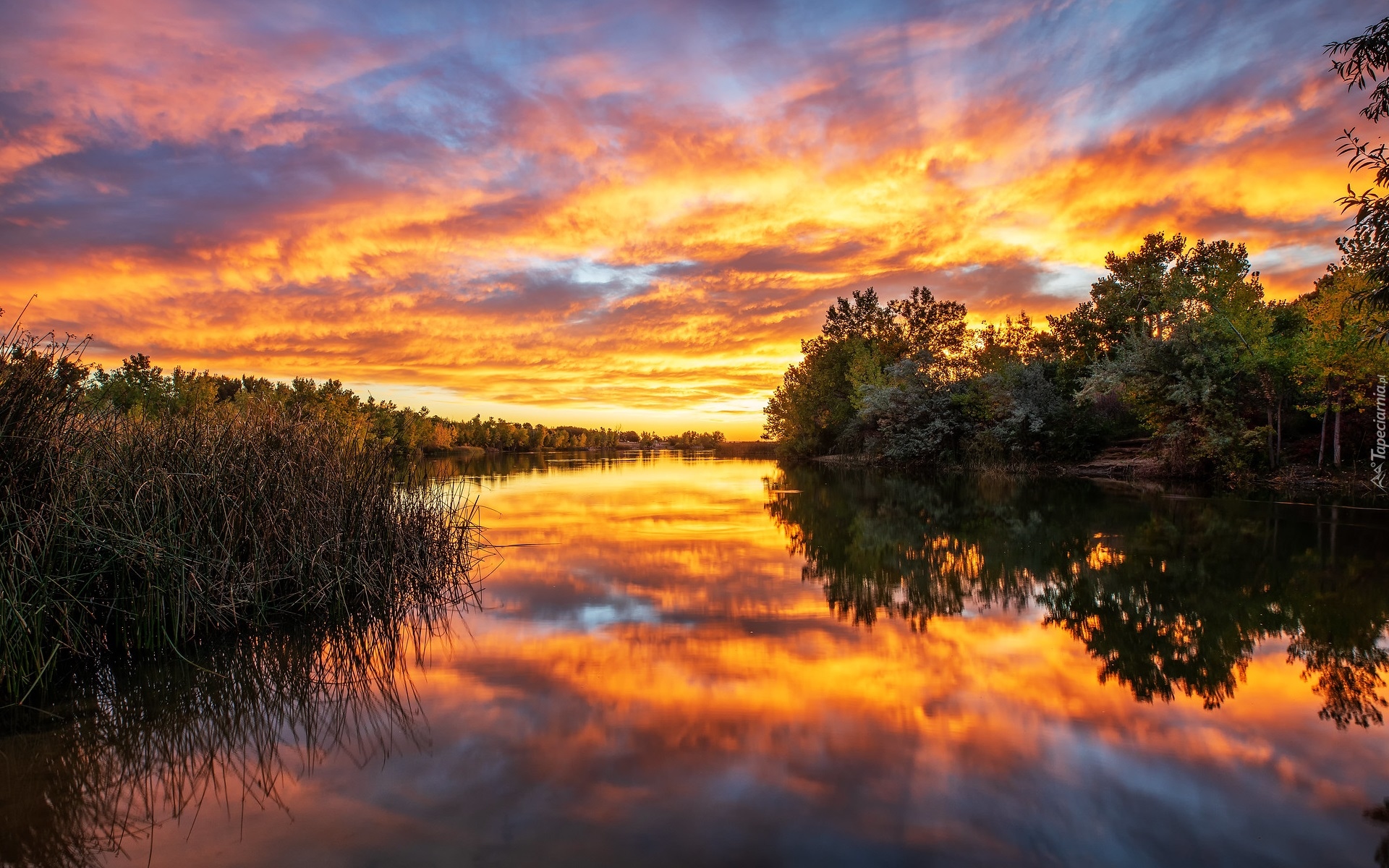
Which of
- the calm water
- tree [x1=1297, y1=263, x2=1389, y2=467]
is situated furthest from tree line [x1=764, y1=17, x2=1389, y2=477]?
the calm water

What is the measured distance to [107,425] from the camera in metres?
7.01

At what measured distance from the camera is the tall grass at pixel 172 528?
18.6 feet

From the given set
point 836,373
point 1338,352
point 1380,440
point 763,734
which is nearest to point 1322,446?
point 1380,440

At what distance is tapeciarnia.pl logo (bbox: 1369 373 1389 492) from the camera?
19.1 meters

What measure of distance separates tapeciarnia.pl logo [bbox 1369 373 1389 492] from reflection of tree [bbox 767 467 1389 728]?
4845 mm

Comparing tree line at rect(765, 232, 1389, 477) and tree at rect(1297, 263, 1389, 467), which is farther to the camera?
tree line at rect(765, 232, 1389, 477)

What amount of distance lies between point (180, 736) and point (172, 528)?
2542 millimetres

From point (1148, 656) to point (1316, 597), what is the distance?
12.8 feet

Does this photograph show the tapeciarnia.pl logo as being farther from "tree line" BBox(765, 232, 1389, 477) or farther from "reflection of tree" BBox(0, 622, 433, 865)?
"reflection of tree" BBox(0, 622, 433, 865)

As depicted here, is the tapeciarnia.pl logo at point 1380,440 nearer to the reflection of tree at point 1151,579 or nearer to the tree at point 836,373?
the reflection of tree at point 1151,579

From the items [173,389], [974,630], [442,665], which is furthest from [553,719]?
[173,389]

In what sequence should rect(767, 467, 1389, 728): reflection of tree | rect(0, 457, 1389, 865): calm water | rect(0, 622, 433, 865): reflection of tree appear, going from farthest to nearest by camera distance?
rect(767, 467, 1389, 728): reflection of tree
rect(0, 622, 433, 865): reflection of tree
rect(0, 457, 1389, 865): calm water

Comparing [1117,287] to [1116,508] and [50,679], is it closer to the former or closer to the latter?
[1116,508]

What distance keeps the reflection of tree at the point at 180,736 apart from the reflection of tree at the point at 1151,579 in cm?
551
